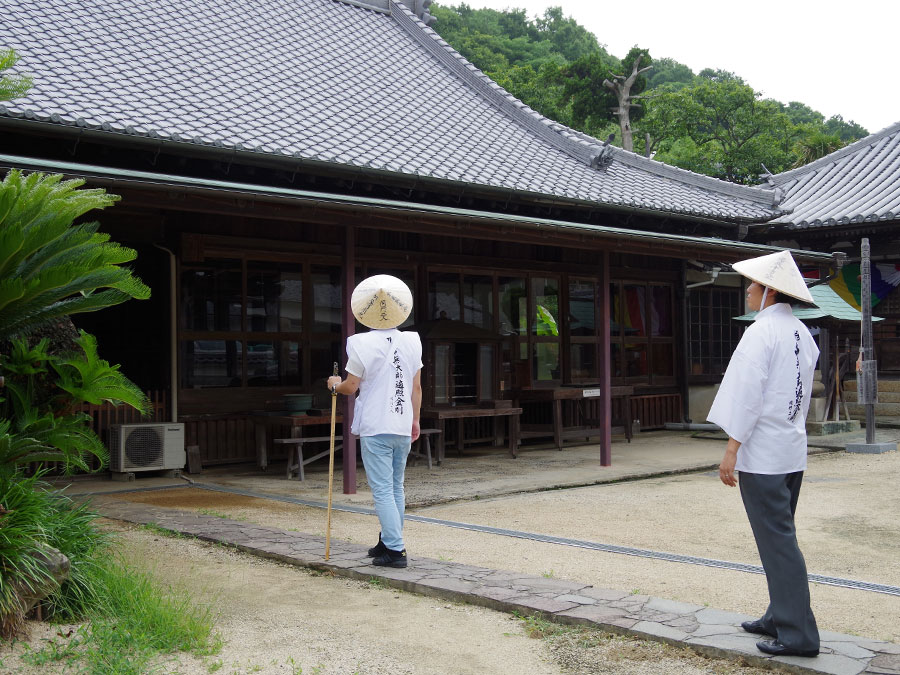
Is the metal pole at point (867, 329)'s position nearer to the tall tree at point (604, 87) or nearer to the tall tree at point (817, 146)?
the tall tree at point (817, 146)

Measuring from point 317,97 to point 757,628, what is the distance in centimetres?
953

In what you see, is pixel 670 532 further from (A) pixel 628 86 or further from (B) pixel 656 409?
(A) pixel 628 86

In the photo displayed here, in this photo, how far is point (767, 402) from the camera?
12.7 feet

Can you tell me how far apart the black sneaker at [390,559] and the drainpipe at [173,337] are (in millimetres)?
5238

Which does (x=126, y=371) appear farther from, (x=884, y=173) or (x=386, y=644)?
(x=884, y=173)

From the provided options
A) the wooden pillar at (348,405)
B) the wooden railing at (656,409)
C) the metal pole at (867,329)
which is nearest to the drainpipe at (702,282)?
the wooden railing at (656,409)

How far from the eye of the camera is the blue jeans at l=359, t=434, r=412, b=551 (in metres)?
5.28

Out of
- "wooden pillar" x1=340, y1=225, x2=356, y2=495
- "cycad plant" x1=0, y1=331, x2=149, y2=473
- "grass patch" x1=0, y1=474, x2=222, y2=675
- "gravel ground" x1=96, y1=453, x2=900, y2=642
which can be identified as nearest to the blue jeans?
"gravel ground" x1=96, y1=453, x2=900, y2=642

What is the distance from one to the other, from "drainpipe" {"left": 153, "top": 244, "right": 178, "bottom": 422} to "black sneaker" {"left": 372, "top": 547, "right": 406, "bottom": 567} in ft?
17.2

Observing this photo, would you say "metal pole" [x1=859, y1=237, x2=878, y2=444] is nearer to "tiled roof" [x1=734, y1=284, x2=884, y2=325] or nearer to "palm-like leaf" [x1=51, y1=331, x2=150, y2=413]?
"tiled roof" [x1=734, y1=284, x2=884, y2=325]

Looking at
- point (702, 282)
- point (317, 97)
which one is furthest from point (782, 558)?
point (702, 282)

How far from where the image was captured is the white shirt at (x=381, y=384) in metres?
5.29

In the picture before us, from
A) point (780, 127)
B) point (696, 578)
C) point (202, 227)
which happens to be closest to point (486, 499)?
point (696, 578)

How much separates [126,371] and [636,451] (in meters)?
6.75
